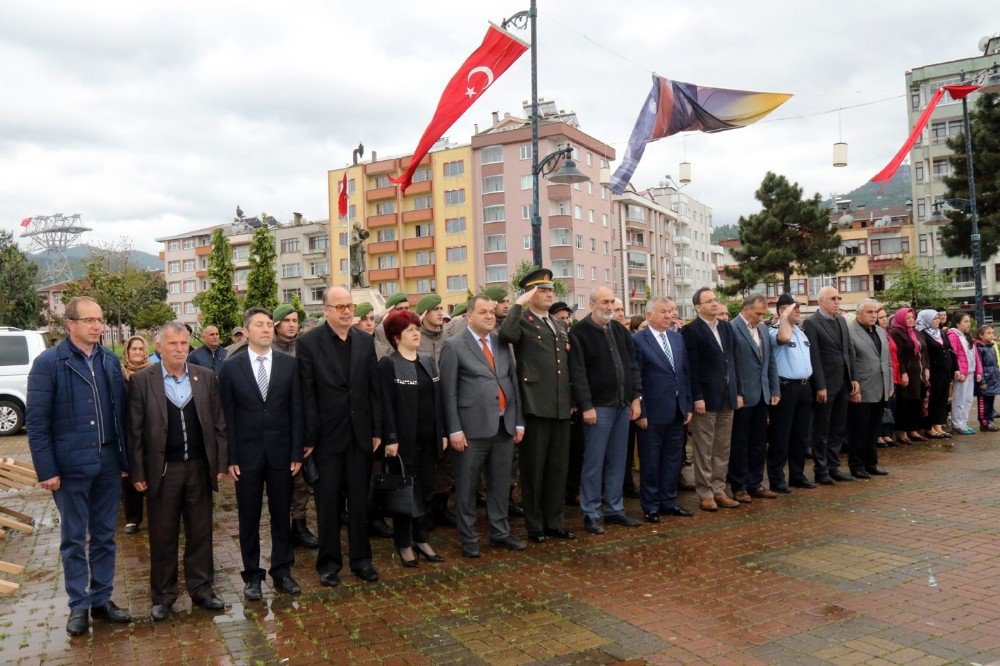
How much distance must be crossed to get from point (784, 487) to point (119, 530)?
700cm

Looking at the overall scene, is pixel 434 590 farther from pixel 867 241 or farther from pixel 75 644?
pixel 867 241

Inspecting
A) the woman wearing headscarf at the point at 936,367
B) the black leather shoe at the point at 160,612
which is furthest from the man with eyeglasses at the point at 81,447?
the woman wearing headscarf at the point at 936,367

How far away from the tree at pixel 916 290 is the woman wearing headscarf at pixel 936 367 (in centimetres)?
1894

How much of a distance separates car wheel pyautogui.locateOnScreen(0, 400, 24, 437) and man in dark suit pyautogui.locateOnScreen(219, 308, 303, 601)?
45.6 feet

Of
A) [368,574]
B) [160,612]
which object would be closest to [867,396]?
[368,574]

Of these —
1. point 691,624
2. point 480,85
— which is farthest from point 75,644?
point 480,85

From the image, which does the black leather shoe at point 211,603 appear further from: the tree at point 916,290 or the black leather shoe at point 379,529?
the tree at point 916,290

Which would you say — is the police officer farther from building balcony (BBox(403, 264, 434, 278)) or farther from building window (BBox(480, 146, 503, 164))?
building balcony (BBox(403, 264, 434, 278))

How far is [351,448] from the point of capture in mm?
5973

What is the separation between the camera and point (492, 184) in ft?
217

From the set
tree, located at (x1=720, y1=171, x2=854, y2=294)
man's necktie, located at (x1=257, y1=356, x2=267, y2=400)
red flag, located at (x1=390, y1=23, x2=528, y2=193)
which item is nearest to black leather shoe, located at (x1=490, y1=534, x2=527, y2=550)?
man's necktie, located at (x1=257, y1=356, x2=267, y2=400)

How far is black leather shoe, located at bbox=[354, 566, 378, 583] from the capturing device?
5887 mm

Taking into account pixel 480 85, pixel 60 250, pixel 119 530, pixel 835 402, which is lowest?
pixel 119 530

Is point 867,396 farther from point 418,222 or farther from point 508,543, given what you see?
point 418,222
